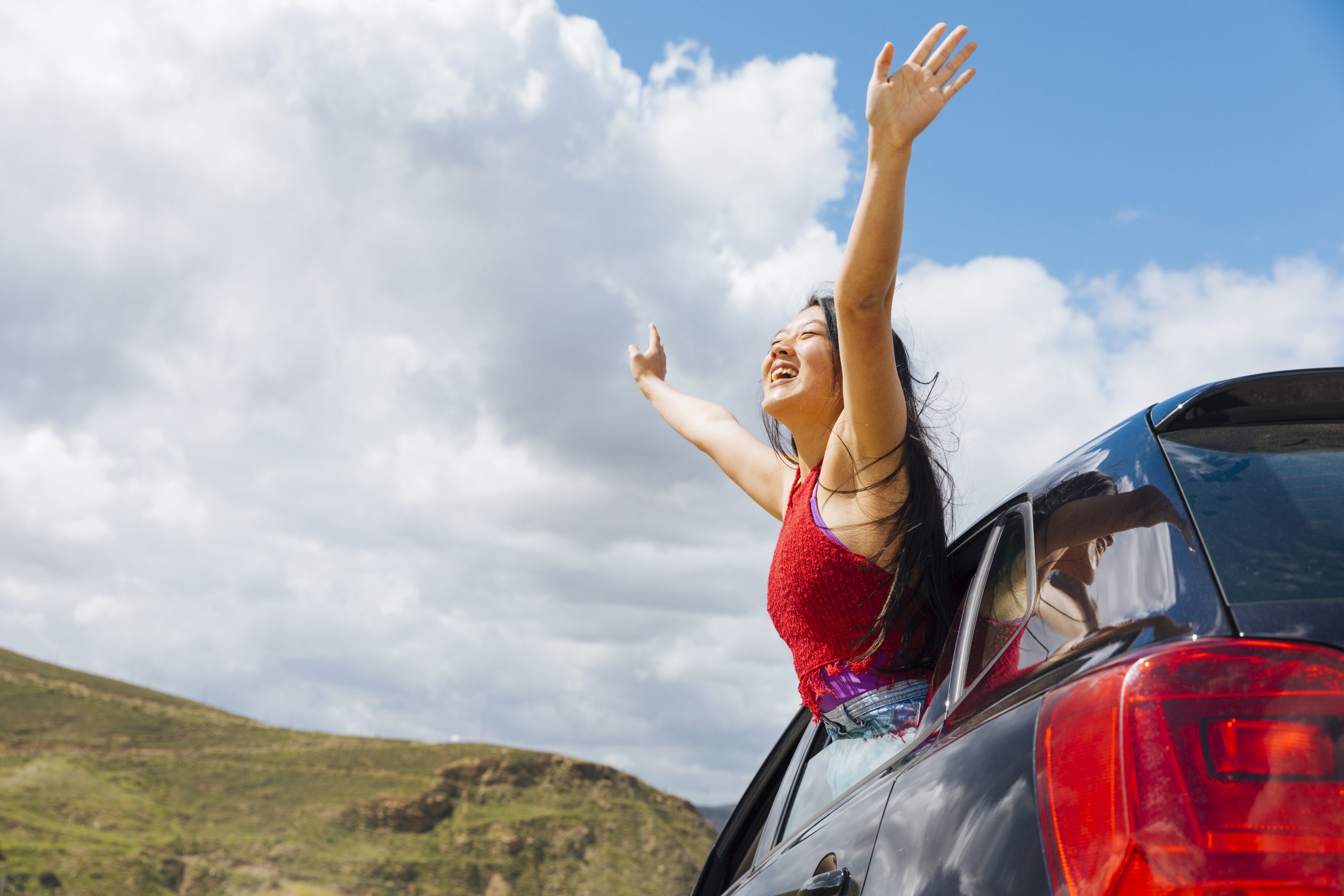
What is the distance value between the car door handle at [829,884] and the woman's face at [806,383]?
1.42 m

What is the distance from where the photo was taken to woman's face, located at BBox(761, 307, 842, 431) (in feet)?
9.63

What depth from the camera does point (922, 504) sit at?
247 cm

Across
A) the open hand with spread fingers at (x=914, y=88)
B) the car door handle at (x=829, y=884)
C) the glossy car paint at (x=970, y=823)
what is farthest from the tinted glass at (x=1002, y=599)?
the open hand with spread fingers at (x=914, y=88)

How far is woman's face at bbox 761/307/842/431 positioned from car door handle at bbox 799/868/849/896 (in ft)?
4.65

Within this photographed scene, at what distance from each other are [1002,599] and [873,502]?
656 millimetres

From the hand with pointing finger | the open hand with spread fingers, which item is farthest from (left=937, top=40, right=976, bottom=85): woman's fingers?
the hand with pointing finger

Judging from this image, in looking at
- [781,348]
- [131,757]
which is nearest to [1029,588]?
[781,348]

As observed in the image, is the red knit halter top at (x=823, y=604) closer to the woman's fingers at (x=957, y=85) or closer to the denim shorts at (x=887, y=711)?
the denim shorts at (x=887, y=711)

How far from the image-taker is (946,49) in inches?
88.4

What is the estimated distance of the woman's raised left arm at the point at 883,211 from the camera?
214cm

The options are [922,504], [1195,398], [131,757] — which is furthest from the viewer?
[131,757]

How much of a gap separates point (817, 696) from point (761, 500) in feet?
3.70

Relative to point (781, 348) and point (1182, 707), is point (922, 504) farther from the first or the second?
point (1182, 707)

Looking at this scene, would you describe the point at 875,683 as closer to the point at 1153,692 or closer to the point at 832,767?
the point at 832,767
